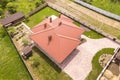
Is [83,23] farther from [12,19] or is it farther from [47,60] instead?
[12,19]

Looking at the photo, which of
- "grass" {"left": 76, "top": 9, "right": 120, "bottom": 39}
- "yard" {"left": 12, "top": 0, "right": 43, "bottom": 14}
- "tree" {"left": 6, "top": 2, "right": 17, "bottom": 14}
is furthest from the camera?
"tree" {"left": 6, "top": 2, "right": 17, "bottom": 14}

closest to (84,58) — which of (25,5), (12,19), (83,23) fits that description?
(83,23)

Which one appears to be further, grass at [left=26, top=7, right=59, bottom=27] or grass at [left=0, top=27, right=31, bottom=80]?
grass at [left=26, top=7, right=59, bottom=27]

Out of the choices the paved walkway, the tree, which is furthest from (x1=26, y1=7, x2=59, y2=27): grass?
the paved walkway

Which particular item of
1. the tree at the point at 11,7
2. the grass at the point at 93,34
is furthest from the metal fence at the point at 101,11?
the tree at the point at 11,7

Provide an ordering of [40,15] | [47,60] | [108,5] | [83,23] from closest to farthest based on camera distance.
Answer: [47,60], [83,23], [40,15], [108,5]

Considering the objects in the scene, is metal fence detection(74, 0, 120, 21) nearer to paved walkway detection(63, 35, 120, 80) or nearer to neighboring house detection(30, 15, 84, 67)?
paved walkway detection(63, 35, 120, 80)
